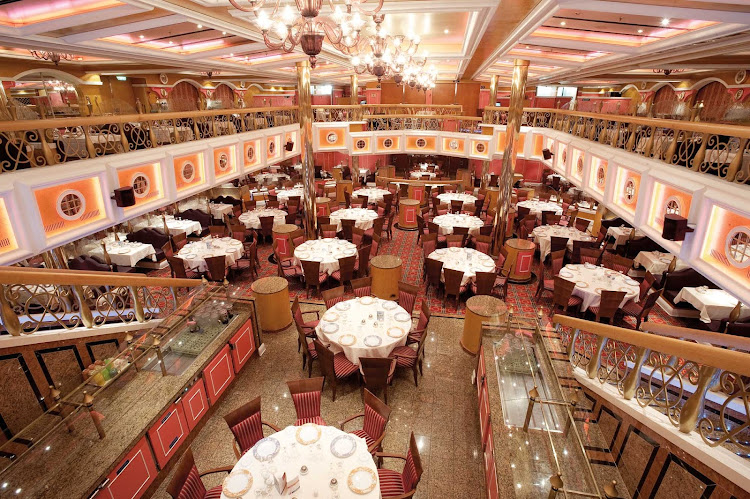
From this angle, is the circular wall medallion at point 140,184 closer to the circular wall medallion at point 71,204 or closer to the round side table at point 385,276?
the circular wall medallion at point 71,204

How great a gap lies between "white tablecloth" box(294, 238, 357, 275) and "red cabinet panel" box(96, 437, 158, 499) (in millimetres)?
5039

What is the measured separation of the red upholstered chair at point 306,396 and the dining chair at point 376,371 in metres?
0.70

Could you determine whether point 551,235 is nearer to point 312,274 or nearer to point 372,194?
point 312,274

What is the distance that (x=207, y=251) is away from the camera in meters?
9.26

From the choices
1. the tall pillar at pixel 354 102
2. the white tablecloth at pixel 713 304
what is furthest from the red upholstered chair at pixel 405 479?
the tall pillar at pixel 354 102

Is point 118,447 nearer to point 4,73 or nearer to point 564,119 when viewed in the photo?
point 564,119

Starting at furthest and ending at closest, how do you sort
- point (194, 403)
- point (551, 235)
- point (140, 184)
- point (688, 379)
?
point (551, 235) → point (140, 184) → point (194, 403) → point (688, 379)

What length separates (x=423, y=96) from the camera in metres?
20.8

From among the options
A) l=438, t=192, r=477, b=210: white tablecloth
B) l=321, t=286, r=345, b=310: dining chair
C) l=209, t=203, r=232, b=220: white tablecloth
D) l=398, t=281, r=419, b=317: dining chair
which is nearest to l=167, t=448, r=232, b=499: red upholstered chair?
l=321, t=286, r=345, b=310: dining chair

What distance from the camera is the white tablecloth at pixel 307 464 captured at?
344cm

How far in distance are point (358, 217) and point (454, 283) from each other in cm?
463

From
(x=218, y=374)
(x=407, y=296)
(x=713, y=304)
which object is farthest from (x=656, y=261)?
(x=218, y=374)

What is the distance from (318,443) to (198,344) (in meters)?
2.39

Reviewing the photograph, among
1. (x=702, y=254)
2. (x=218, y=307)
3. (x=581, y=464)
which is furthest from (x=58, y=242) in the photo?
(x=702, y=254)
